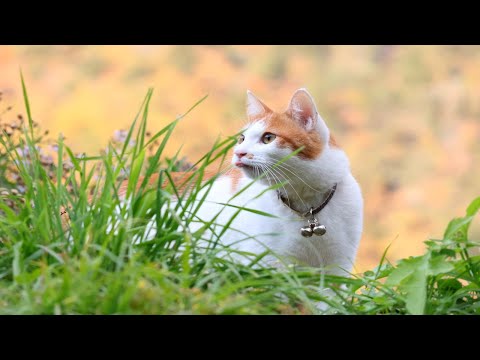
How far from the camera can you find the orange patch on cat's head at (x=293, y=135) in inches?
104

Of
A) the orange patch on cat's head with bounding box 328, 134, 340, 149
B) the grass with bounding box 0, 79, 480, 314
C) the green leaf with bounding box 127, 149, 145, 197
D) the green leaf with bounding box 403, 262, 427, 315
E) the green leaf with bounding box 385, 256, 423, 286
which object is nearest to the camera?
the grass with bounding box 0, 79, 480, 314

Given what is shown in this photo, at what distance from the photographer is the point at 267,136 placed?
2.66 meters

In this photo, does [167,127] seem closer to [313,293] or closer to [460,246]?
[313,293]

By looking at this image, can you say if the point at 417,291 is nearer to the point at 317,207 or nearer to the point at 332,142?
the point at 317,207

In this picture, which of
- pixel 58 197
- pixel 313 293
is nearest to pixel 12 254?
pixel 58 197

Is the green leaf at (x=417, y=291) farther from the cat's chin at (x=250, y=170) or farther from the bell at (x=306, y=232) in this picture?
the cat's chin at (x=250, y=170)

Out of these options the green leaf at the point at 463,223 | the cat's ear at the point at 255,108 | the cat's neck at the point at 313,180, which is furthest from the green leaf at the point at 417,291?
the cat's ear at the point at 255,108

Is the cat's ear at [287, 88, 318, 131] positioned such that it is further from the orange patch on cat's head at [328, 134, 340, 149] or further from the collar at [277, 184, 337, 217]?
the collar at [277, 184, 337, 217]

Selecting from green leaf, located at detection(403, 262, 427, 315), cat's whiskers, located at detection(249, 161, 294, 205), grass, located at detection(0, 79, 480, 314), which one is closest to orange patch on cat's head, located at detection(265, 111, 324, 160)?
cat's whiskers, located at detection(249, 161, 294, 205)

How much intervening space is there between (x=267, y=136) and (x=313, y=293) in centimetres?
80

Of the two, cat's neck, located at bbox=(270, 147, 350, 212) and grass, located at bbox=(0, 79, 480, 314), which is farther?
cat's neck, located at bbox=(270, 147, 350, 212)

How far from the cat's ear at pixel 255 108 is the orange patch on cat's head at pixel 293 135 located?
12cm

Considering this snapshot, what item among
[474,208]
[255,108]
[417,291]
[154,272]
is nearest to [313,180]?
[255,108]

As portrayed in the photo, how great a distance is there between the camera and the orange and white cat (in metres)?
2.63
